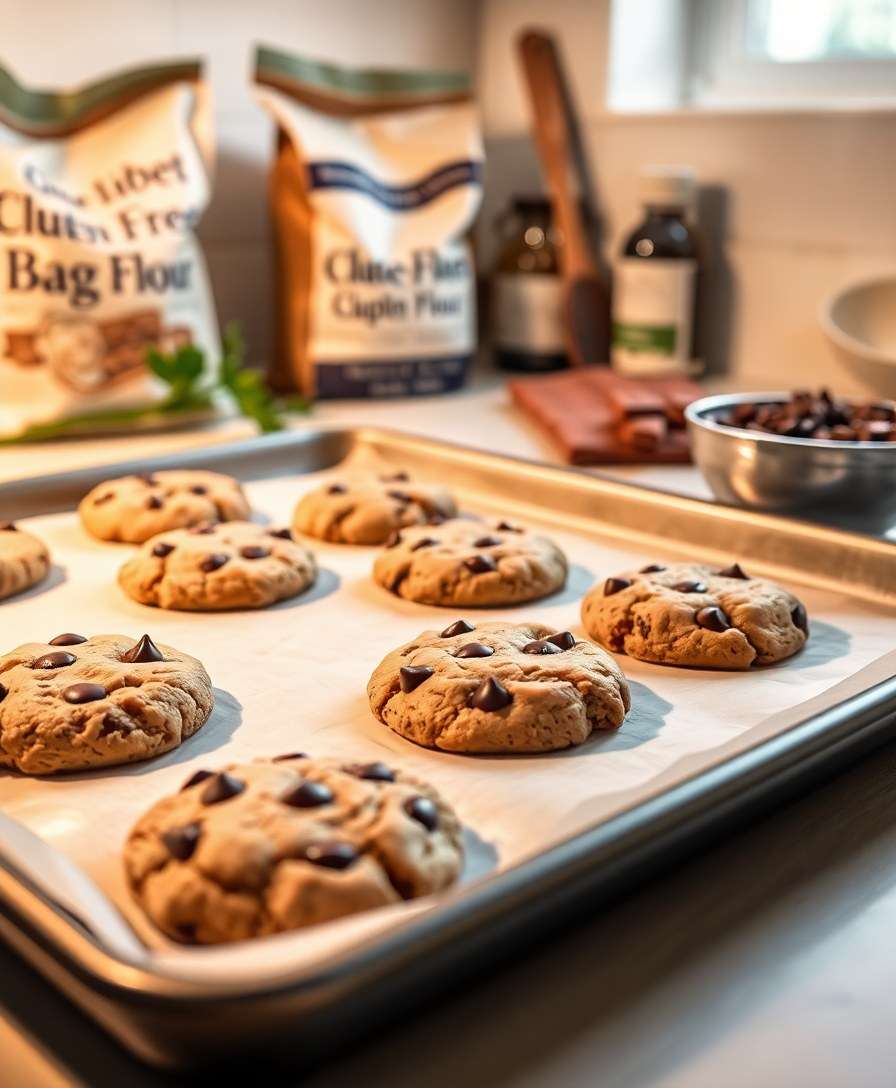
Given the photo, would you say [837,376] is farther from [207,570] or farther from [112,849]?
[112,849]

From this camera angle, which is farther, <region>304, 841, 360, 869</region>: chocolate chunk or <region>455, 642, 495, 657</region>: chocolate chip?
<region>455, 642, 495, 657</region>: chocolate chip

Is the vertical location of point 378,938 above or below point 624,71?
below

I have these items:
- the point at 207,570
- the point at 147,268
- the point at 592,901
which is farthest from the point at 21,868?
the point at 147,268

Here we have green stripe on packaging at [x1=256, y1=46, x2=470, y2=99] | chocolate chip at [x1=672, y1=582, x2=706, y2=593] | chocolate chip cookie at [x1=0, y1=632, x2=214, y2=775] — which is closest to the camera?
chocolate chip cookie at [x1=0, y1=632, x2=214, y2=775]

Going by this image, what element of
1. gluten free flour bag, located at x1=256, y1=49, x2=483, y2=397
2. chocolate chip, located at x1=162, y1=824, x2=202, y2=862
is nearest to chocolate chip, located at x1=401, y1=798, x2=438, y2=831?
chocolate chip, located at x1=162, y1=824, x2=202, y2=862

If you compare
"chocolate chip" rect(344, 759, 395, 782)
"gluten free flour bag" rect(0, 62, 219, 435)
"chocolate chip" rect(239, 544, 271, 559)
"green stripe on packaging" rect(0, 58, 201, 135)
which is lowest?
"chocolate chip" rect(239, 544, 271, 559)

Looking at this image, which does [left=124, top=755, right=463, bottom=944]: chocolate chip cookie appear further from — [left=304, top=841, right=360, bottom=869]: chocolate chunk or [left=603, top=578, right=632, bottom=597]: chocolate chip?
[left=603, top=578, right=632, bottom=597]: chocolate chip

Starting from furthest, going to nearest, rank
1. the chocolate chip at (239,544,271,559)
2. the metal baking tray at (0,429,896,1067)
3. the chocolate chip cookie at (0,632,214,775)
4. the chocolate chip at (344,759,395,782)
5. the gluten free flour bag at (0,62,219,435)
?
the gluten free flour bag at (0,62,219,435)
the chocolate chip at (239,544,271,559)
the chocolate chip cookie at (0,632,214,775)
the chocolate chip at (344,759,395,782)
the metal baking tray at (0,429,896,1067)
